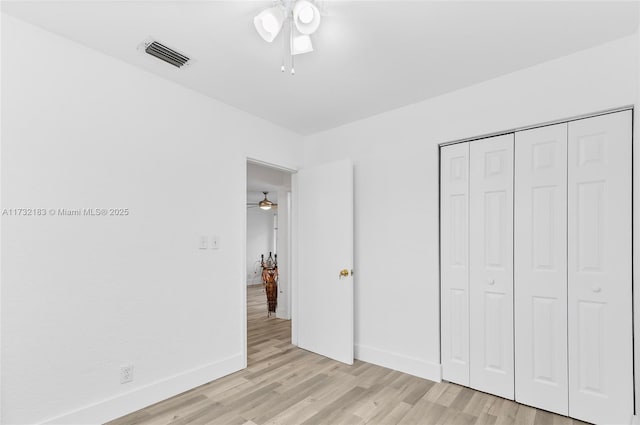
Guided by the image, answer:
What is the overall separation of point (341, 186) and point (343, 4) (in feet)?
5.97

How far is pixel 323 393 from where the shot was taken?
8.73 ft

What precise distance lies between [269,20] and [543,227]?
235cm

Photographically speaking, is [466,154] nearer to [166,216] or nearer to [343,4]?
[343,4]

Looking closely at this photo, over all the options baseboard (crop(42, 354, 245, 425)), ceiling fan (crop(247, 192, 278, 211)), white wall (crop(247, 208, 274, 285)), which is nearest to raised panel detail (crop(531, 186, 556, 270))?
baseboard (crop(42, 354, 245, 425))

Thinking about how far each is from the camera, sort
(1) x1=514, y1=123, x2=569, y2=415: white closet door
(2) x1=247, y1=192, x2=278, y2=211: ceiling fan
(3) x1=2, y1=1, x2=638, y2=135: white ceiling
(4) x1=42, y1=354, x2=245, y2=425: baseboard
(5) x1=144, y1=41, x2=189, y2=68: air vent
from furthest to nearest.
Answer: (2) x1=247, y1=192, x2=278, y2=211: ceiling fan < (1) x1=514, y1=123, x2=569, y2=415: white closet door < (5) x1=144, y1=41, x2=189, y2=68: air vent < (4) x1=42, y1=354, x2=245, y2=425: baseboard < (3) x1=2, y1=1, x2=638, y2=135: white ceiling

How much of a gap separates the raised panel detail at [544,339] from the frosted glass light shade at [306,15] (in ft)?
8.02

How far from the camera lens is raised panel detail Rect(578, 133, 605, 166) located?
223cm

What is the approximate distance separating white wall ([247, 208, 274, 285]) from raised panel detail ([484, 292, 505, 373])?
7233mm

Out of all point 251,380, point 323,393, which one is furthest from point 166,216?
point 323,393

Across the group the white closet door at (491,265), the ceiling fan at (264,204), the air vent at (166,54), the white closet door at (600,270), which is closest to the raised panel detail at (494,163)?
the white closet door at (491,265)

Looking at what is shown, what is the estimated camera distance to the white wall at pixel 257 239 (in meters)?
9.20

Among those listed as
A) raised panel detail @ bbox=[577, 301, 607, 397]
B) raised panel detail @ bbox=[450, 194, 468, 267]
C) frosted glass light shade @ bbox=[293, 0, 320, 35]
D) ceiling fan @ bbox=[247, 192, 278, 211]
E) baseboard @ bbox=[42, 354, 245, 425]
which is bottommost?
baseboard @ bbox=[42, 354, 245, 425]

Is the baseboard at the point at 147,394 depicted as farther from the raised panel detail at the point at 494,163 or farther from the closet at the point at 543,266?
the raised panel detail at the point at 494,163

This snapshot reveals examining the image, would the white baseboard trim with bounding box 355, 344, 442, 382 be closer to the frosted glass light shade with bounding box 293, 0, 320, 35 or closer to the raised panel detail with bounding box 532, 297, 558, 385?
the raised panel detail with bounding box 532, 297, 558, 385
